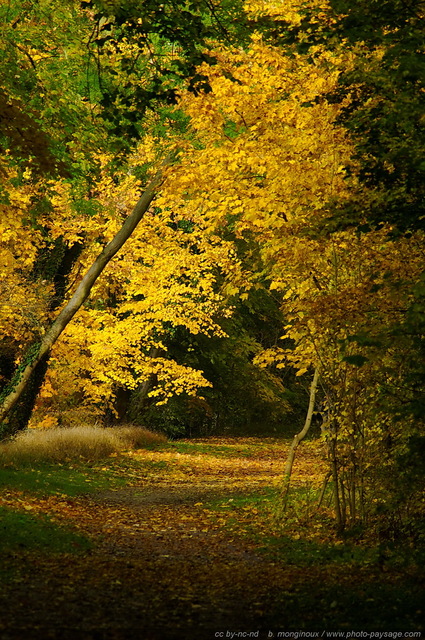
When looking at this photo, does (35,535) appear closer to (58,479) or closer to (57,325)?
(58,479)

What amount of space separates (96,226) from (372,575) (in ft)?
45.8

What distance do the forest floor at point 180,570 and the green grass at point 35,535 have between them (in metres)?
0.03

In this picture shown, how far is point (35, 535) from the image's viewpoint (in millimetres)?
9508

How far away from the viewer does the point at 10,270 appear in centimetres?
1811

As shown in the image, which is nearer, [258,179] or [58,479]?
[258,179]

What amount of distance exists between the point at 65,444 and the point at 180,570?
37.1ft

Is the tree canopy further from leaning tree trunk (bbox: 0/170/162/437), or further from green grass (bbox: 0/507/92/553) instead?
green grass (bbox: 0/507/92/553)

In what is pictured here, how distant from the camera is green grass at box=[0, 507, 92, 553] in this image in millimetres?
8922

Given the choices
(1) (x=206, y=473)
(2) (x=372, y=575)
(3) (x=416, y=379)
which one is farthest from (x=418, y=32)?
(1) (x=206, y=473)

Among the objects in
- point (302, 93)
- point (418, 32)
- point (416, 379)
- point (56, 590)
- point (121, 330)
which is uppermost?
point (302, 93)

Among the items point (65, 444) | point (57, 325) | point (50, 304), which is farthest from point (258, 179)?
point (65, 444)

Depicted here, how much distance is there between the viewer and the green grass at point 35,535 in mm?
8922

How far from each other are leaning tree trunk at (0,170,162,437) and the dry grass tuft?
756 millimetres

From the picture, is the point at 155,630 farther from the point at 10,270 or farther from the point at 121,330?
the point at 121,330
